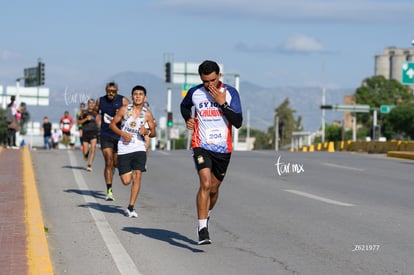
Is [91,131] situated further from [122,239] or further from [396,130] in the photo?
[396,130]

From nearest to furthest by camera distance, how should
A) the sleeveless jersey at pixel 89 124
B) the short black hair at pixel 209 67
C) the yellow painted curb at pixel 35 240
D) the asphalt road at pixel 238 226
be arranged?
the yellow painted curb at pixel 35 240 < the asphalt road at pixel 238 226 < the short black hair at pixel 209 67 < the sleeveless jersey at pixel 89 124

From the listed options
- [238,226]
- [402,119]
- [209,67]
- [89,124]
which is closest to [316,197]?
[238,226]

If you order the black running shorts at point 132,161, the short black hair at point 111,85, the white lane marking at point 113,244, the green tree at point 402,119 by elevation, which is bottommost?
the white lane marking at point 113,244

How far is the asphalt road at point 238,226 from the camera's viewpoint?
31.0 feet

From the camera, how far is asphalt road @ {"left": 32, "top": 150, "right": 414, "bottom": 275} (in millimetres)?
9438

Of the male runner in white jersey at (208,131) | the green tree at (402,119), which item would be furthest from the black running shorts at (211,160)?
the green tree at (402,119)

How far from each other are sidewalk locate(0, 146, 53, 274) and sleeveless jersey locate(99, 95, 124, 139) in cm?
154

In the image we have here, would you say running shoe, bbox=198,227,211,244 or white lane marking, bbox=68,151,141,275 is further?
running shoe, bbox=198,227,211,244

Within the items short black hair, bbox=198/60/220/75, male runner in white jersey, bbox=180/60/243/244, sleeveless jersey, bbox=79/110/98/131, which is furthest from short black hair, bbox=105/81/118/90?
sleeveless jersey, bbox=79/110/98/131

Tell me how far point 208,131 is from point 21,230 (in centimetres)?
252

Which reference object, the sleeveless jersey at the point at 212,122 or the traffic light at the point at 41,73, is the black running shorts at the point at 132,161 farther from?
the traffic light at the point at 41,73

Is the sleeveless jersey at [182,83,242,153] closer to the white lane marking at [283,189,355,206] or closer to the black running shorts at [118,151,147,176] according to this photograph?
the black running shorts at [118,151,147,176]

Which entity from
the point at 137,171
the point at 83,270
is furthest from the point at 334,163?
the point at 83,270

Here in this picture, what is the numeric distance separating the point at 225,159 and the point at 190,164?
54.9ft
